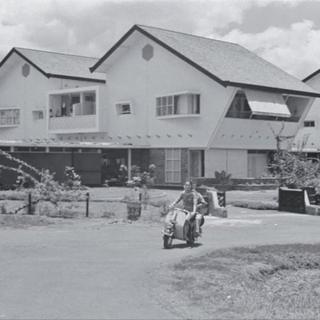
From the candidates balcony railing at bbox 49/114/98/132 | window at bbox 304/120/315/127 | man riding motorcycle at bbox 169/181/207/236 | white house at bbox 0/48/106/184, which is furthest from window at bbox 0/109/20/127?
man riding motorcycle at bbox 169/181/207/236

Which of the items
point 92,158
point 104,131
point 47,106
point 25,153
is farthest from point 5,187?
point 47,106

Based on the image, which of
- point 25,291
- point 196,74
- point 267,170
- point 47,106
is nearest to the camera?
Answer: point 25,291

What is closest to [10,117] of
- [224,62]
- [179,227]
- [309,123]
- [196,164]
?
[196,164]

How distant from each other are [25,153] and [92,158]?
471 centimetres

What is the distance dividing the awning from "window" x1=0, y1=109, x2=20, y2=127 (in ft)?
68.8

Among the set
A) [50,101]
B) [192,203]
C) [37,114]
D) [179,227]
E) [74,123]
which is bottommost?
[179,227]

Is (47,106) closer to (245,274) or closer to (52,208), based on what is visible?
(52,208)

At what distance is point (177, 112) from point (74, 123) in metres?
9.18

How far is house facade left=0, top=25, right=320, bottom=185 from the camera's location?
39125 millimetres

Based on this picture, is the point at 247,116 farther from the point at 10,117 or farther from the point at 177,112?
the point at 10,117

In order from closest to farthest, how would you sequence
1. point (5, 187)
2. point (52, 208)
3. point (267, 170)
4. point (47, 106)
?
point (52, 208) < point (5, 187) < point (267, 170) < point (47, 106)

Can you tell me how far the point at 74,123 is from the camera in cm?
4647

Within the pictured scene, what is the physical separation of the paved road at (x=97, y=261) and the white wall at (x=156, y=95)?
60.1 ft

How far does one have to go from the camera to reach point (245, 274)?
11.2m
